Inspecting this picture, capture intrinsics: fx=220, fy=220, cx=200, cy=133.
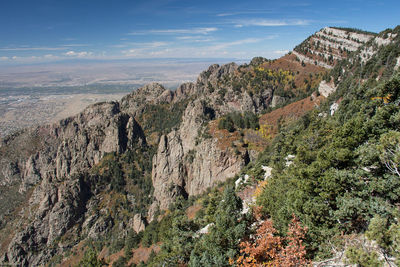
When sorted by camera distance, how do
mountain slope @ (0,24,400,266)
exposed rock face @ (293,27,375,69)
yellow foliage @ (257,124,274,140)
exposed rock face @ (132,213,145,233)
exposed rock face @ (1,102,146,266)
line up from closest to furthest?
1. mountain slope @ (0,24,400,266)
2. yellow foliage @ (257,124,274,140)
3. exposed rock face @ (132,213,145,233)
4. exposed rock face @ (1,102,146,266)
5. exposed rock face @ (293,27,375,69)

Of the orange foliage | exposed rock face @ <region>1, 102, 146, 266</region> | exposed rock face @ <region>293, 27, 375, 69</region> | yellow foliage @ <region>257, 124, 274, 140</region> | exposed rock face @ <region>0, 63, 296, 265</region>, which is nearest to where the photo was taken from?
the orange foliage

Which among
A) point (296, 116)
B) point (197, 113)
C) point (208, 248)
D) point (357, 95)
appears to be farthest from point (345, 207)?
point (197, 113)

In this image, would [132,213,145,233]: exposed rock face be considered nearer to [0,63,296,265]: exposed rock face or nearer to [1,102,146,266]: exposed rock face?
[0,63,296,265]: exposed rock face

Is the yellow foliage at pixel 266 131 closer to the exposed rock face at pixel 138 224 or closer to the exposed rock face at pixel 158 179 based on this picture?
the exposed rock face at pixel 158 179

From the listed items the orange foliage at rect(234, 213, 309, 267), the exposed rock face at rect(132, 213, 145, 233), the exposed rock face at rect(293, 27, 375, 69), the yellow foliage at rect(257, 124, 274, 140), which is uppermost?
the exposed rock face at rect(293, 27, 375, 69)

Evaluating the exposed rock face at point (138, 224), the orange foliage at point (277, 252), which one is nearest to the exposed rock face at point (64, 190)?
the exposed rock face at point (138, 224)

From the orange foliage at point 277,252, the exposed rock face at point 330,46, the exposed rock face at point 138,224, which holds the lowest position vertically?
the exposed rock face at point 138,224

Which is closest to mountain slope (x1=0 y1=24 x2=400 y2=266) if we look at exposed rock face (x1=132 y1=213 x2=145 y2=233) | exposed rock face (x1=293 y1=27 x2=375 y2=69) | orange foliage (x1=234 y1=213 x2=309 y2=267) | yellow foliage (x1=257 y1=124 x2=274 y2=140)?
yellow foliage (x1=257 y1=124 x2=274 y2=140)

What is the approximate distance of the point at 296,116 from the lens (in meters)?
97.1

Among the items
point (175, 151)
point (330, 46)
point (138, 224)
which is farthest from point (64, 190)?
point (330, 46)

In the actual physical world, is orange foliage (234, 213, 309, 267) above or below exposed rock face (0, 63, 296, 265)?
above

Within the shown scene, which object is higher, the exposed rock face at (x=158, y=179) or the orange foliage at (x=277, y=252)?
the orange foliage at (x=277, y=252)

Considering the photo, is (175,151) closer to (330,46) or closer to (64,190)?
(64,190)

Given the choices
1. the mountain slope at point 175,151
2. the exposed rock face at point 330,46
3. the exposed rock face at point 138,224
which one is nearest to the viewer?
the mountain slope at point 175,151
